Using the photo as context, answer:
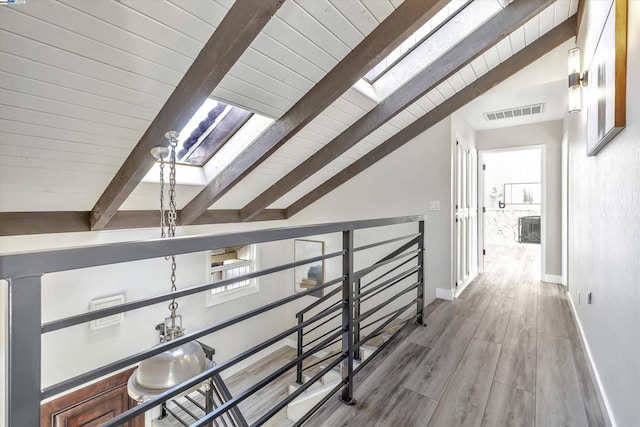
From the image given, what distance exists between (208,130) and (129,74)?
4.29ft

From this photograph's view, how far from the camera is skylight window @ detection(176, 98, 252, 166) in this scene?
2.96 metres

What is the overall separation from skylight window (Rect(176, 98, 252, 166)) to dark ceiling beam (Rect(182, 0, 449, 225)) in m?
0.25

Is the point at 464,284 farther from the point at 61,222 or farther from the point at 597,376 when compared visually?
the point at 61,222

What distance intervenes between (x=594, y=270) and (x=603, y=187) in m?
0.60

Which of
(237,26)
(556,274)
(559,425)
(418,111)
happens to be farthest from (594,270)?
(556,274)

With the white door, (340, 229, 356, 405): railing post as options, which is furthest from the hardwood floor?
the white door

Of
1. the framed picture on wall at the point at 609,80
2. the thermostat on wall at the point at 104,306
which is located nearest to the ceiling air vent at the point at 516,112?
the framed picture on wall at the point at 609,80

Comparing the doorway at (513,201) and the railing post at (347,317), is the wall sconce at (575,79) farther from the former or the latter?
the doorway at (513,201)

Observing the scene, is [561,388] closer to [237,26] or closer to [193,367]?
[193,367]

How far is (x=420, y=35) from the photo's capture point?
276 centimetres

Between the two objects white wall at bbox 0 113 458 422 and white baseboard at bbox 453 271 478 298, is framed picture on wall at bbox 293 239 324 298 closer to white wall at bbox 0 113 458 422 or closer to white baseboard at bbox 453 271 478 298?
white wall at bbox 0 113 458 422

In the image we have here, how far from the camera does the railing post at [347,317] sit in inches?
65.3

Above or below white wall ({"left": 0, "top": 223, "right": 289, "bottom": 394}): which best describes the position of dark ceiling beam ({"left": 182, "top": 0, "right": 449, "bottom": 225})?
above

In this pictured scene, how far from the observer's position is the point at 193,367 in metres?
1.58
